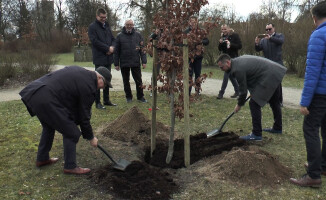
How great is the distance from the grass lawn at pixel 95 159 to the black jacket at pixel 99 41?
4.11 ft

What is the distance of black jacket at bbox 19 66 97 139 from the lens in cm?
360

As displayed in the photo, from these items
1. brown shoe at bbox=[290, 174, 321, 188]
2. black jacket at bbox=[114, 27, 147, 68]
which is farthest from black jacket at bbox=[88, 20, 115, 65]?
brown shoe at bbox=[290, 174, 321, 188]

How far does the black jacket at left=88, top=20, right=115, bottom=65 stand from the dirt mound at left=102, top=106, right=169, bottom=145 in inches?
86.7

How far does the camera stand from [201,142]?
5145 mm

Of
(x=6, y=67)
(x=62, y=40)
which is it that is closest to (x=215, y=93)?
(x=6, y=67)

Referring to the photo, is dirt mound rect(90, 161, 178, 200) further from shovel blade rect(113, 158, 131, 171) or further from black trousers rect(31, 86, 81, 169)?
black trousers rect(31, 86, 81, 169)

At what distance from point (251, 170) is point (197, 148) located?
1219mm

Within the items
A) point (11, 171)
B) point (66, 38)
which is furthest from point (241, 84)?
point (66, 38)

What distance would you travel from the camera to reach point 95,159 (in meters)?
4.62

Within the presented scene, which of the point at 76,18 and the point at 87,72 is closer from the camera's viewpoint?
the point at 87,72

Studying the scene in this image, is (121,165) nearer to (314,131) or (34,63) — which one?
(314,131)

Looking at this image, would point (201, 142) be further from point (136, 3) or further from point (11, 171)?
point (136, 3)

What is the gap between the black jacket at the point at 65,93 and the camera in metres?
3.60

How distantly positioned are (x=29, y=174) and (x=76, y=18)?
134ft
